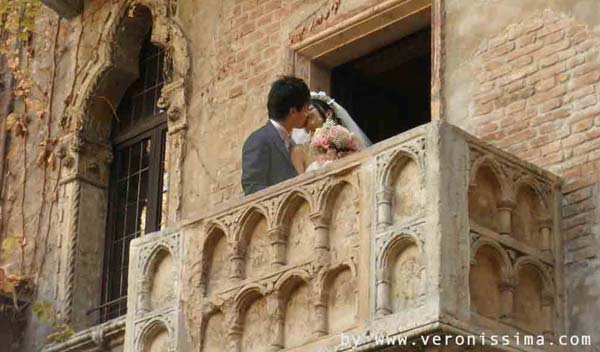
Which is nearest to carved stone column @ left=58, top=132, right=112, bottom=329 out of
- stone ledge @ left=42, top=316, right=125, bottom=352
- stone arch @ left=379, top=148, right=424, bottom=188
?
stone ledge @ left=42, top=316, right=125, bottom=352

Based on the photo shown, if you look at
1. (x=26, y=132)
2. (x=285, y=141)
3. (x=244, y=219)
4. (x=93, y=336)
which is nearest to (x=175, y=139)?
(x=93, y=336)

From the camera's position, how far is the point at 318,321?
11750 mm

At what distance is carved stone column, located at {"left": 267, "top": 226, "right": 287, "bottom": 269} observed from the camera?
12.1m

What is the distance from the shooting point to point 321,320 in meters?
11.7

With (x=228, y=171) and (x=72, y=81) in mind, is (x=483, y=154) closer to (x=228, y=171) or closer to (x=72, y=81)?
(x=228, y=171)

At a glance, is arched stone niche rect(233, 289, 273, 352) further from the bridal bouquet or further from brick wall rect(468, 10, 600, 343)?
brick wall rect(468, 10, 600, 343)

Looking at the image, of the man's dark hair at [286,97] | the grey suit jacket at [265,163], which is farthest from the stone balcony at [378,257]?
the man's dark hair at [286,97]

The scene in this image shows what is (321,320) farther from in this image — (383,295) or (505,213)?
(505,213)

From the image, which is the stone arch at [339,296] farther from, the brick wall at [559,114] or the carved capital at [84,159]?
the carved capital at [84,159]

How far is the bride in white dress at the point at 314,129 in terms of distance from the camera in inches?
494

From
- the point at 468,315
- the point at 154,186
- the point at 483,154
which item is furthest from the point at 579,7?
the point at 154,186

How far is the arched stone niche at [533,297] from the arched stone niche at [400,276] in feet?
2.36

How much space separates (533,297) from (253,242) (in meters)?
1.89

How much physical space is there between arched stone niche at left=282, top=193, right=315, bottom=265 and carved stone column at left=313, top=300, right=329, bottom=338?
359 millimetres
